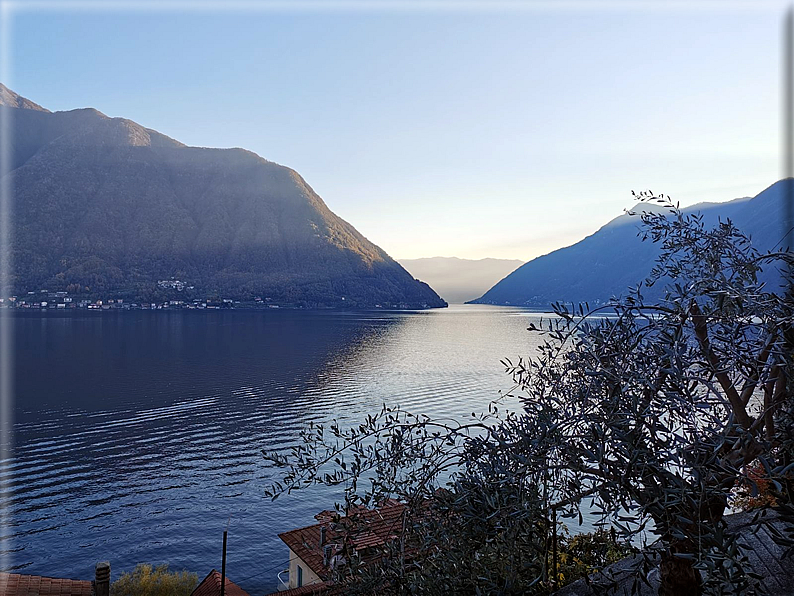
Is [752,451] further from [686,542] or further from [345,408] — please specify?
[345,408]

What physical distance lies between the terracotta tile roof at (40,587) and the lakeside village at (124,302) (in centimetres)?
16079

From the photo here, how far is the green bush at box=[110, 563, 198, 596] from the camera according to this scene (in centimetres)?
1656

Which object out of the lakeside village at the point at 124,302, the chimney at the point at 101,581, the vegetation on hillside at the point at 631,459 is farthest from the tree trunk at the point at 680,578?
the lakeside village at the point at 124,302

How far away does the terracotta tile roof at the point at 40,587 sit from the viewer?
13.4 metres

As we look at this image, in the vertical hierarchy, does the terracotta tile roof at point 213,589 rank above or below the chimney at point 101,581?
below

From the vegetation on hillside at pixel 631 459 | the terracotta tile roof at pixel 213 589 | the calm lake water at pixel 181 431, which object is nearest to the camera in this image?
the vegetation on hillside at pixel 631 459

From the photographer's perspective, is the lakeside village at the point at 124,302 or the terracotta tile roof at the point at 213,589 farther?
the lakeside village at the point at 124,302

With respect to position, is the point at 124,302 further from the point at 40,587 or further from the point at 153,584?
the point at 40,587

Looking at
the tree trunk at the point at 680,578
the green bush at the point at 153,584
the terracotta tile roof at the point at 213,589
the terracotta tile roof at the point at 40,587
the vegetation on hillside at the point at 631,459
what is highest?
the vegetation on hillside at the point at 631,459

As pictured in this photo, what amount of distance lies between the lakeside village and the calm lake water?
90.0 meters

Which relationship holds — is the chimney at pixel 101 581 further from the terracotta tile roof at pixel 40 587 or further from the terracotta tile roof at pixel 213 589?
the terracotta tile roof at pixel 213 589

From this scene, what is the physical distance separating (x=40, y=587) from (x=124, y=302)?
6891 inches

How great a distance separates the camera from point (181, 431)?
35562mm

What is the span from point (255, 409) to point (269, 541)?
70.6ft
